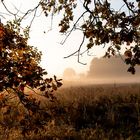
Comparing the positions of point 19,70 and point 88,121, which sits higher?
point 19,70

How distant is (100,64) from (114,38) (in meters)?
154

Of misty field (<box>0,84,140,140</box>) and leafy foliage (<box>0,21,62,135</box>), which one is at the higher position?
leafy foliage (<box>0,21,62,135</box>)

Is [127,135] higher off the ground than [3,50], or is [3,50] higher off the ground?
[3,50]

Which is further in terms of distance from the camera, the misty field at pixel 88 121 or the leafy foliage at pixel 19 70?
the misty field at pixel 88 121

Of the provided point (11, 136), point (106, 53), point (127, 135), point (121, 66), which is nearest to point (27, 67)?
point (106, 53)

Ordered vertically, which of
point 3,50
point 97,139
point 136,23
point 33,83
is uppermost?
point 136,23

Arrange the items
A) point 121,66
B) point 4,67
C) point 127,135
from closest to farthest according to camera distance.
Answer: point 4,67, point 127,135, point 121,66

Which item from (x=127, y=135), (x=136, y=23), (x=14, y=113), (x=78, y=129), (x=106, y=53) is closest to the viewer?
(x=136, y=23)

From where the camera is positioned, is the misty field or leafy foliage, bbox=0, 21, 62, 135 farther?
the misty field

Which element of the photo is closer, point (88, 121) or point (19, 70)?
point (19, 70)

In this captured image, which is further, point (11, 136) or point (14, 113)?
point (14, 113)

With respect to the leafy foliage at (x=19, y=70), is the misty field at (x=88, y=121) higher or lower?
lower

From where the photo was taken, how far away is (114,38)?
7148mm

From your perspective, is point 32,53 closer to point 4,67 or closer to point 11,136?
point 4,67
